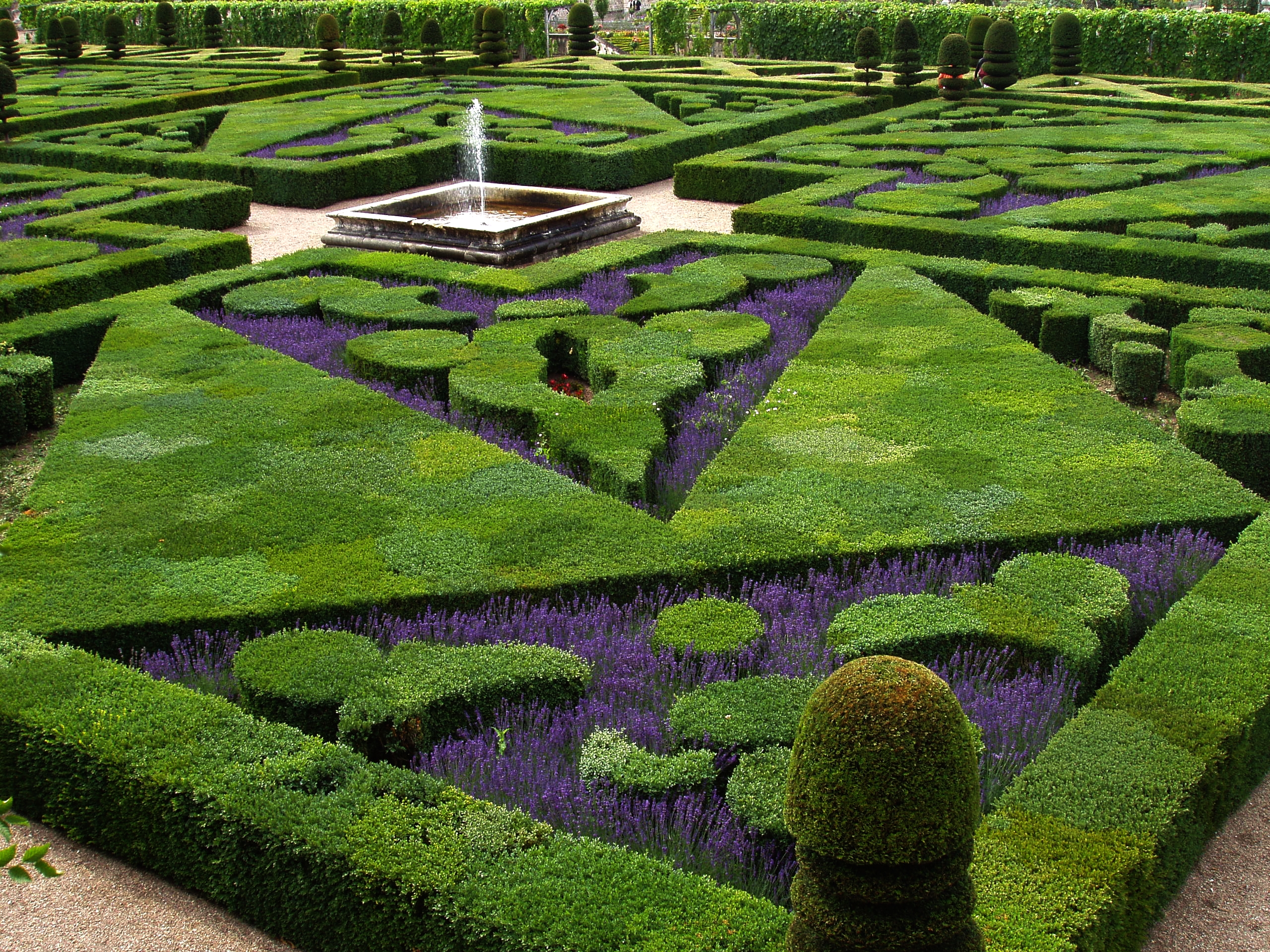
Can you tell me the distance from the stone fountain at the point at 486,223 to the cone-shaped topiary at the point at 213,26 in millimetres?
31301

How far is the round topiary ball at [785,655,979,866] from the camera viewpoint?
2951mm

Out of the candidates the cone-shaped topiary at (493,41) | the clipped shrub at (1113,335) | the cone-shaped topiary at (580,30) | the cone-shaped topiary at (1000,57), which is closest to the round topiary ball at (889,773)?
the clipped shrub at (1113,335)

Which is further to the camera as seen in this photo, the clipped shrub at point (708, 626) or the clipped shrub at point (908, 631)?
the clipped shrub at point (708, 626)

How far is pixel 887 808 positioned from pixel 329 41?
31.9 m

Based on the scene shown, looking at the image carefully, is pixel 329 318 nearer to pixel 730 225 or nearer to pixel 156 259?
pixel 156 259

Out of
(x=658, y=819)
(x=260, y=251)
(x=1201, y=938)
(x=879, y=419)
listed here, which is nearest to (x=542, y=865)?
(x=658, y=819)

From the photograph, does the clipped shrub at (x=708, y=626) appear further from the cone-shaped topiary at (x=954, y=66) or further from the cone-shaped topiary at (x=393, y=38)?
the cone-shaped topiary at (x=393, y=38)

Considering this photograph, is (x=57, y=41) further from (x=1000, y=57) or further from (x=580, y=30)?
(x=1000, y=57)

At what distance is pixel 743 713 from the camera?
5164mm

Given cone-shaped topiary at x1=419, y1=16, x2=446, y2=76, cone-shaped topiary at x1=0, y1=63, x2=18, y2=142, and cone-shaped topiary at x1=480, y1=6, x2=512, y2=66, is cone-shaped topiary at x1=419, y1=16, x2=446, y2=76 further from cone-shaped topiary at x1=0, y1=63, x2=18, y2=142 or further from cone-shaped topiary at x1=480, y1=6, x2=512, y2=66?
cone-shaped topiary at x1=0, y1=63, x2=18, y2=142

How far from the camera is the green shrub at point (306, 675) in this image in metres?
5.25

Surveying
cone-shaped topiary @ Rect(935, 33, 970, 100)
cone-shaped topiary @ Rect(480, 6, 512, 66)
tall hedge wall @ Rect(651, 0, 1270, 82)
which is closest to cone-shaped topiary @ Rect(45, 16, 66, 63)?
cone-shaped topiary @ Rect(480, 6, 512, 66)

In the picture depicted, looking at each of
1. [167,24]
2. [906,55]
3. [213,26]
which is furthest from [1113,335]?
[167,24]

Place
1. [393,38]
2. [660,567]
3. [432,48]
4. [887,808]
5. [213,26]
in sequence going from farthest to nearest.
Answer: [213,26] → [393,38] → [432,48] → [660,567] → [887,808]
